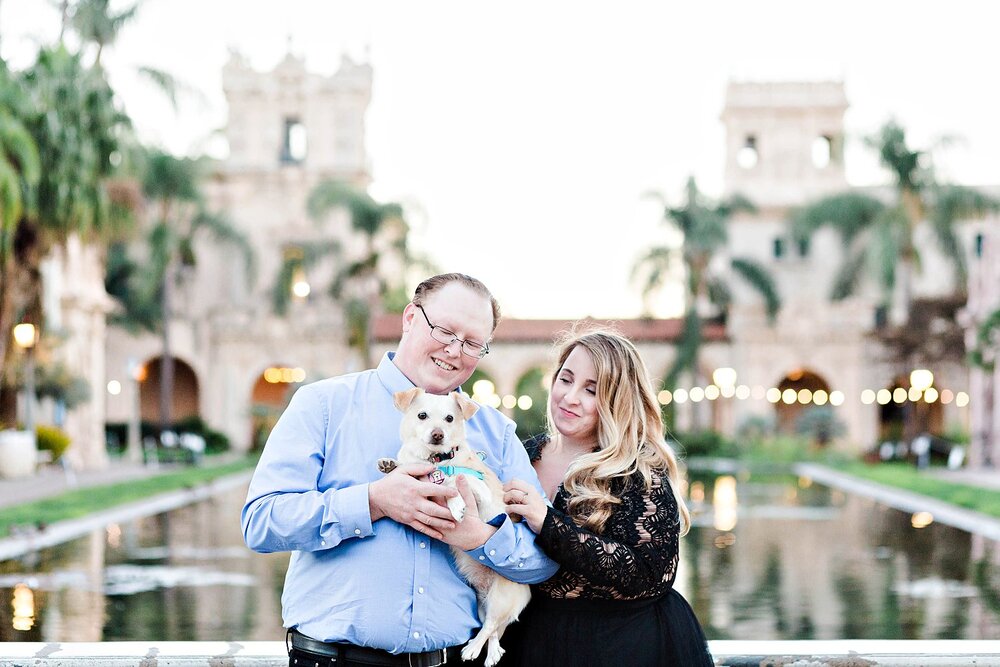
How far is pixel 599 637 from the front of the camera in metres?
3.68

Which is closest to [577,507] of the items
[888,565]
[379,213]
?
[888,565]

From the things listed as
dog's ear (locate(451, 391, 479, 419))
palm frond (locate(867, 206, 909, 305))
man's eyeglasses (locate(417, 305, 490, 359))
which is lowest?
dog's ear (locate(451, 391, 479, 419))

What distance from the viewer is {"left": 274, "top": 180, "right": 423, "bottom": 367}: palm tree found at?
128ft

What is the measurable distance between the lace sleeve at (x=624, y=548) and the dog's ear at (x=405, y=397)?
22.2 inches

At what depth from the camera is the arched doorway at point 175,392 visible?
1930 inches

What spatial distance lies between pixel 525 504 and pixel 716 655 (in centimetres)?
141

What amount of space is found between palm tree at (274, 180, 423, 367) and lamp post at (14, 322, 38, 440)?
45.6 ft

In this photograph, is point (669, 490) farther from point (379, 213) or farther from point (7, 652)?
point (379, 213)

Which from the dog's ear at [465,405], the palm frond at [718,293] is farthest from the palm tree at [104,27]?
the dog's ear at [465,405]

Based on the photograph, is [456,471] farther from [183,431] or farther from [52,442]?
[183,431]

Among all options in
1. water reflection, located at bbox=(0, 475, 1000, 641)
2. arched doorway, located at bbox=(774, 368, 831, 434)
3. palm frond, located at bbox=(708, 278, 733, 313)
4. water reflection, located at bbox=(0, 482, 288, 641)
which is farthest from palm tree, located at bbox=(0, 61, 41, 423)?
arched doorway, located at bbox=(774, 368, 831, 434)

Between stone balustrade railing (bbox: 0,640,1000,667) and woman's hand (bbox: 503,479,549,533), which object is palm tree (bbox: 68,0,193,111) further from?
woman's hand (bbox: 503,479,549,533)

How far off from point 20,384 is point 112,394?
17.0 meters

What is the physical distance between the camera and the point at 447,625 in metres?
3.33
